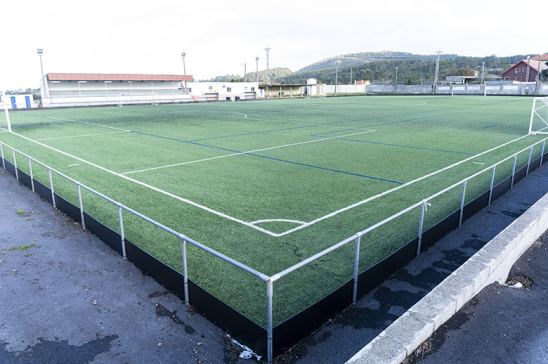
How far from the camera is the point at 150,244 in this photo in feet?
26.6

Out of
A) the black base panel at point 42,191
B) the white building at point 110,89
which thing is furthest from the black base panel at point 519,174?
the white building at point 110,89

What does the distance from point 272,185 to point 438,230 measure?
5.27m

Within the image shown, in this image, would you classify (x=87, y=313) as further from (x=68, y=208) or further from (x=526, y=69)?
(x=526, y=69)

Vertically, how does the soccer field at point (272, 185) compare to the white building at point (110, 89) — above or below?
below

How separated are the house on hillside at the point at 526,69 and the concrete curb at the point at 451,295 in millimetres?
130353

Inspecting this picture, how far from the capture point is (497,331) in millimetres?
5180

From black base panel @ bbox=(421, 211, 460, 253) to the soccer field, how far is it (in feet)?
1.42

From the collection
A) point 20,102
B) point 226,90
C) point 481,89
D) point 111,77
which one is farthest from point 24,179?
point 481,89

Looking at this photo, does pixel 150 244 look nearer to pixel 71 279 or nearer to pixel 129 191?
pixel 71 279

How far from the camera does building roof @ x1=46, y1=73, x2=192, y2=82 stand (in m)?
62.4

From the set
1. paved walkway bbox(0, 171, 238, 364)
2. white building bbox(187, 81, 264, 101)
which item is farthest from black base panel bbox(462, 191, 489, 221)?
white building bbox(187, 81, 264, 101)

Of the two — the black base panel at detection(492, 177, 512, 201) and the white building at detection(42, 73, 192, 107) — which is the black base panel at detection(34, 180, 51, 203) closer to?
the black base panel at detection(492, 177, 512, 201)

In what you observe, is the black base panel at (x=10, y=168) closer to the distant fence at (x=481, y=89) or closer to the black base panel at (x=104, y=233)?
the black base panel at (x=104, y=233)

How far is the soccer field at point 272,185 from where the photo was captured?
7172 millimetres
